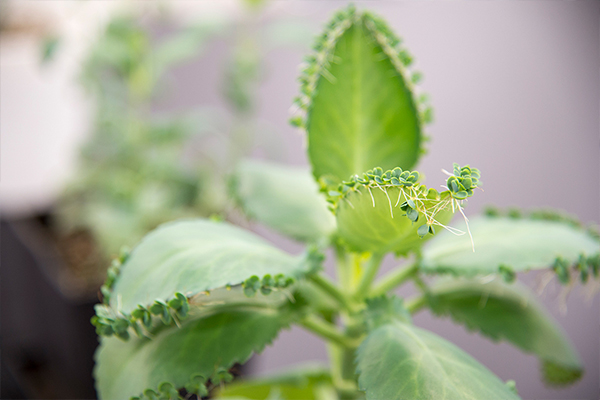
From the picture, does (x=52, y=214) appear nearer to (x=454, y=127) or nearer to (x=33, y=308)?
(x=33, y=308)

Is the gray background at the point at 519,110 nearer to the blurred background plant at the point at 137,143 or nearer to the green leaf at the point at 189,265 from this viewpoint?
the blurred background plant at the point at 137,143

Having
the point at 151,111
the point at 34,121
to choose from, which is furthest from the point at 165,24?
the point at 34,121

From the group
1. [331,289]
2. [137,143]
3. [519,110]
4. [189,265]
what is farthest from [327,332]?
[137,143]

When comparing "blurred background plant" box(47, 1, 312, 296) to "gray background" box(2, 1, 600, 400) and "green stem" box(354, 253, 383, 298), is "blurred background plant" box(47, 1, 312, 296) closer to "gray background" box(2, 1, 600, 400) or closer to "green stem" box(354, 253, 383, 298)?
"gray background" box(2, 1, 600, 400)

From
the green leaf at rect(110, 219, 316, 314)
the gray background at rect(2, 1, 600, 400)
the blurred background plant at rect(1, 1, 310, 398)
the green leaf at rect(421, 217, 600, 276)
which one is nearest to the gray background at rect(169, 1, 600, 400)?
the gray background at rect(2, 1, 600, 400)

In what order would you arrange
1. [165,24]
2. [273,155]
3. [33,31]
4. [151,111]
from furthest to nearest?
[151,111], [165,24], [33,31], [273,155]

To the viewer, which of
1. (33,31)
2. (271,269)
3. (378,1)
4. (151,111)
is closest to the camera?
(271,269)
